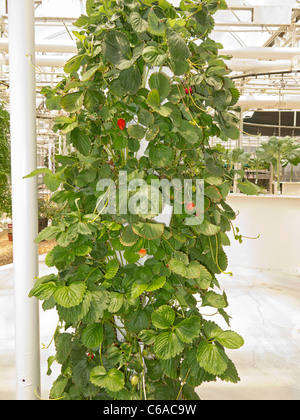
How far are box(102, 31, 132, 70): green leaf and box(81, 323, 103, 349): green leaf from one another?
2.67 ft

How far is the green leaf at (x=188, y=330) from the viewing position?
1.10 metres

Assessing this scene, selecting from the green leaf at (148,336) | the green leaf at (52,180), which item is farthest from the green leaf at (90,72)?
the green leaf at (148,336)

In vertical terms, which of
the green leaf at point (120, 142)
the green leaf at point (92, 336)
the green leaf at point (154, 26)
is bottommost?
the green leaf at point (92, 336)

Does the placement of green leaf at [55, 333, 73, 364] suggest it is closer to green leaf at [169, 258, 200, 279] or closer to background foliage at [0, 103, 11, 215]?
green leaf at [169, 258, 200, 279]

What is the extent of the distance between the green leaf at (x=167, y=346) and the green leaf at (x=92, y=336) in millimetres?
200

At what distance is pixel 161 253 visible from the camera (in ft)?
4.00

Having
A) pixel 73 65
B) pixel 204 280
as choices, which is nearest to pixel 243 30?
pixel 73 65

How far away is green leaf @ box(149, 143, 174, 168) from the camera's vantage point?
3.85ft

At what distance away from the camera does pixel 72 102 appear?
1.16 metres

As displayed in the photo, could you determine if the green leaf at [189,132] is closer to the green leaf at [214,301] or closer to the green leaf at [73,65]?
the green leaf at [73,65]

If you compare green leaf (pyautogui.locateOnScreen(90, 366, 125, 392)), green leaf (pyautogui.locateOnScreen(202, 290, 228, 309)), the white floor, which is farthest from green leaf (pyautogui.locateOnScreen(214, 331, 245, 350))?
the white floor

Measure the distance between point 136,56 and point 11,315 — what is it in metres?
2.96

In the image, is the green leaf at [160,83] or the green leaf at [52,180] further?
the green leaf at [52,180]

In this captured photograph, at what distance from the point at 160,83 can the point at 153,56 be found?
0.08m
